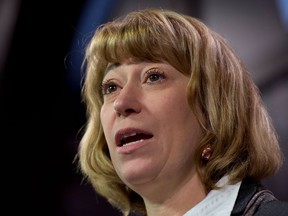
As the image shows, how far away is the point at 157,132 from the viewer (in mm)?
1021

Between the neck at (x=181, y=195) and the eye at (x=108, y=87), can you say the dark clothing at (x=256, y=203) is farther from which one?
the eye at (x=108, y=87)

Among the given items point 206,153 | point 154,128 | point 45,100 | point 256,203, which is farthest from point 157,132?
point 45,100

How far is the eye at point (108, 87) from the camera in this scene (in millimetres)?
1133

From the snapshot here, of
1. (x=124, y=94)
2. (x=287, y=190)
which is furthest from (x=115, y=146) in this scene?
(x=287, y=190)

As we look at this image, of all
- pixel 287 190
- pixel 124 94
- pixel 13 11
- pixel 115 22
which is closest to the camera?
pixel 124 94

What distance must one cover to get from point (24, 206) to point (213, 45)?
1.11m

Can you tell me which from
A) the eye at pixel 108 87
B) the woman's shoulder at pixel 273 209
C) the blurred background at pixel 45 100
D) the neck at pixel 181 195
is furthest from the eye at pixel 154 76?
the blurred background at pixel 45 100

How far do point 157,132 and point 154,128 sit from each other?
11 millimetres

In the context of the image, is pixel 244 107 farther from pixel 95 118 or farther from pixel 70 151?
pixel 70 151

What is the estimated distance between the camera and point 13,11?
1819 mm

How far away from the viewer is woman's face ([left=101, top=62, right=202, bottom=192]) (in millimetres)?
1018

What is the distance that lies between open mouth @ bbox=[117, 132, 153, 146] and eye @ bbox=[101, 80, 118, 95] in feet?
0.46

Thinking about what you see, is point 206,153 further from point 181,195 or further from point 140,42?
point 140,42

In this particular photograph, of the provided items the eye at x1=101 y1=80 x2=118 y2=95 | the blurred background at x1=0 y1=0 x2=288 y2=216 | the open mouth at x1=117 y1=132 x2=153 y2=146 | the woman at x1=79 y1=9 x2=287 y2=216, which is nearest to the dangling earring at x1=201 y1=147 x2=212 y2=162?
the woman at x1=79 y1=9 x2=287 y2=216
